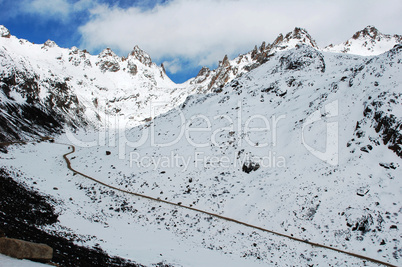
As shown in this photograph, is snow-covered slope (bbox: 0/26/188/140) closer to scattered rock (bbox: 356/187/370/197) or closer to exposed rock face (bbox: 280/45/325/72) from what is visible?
exposed rock face (bbox: 280/45/325/72)

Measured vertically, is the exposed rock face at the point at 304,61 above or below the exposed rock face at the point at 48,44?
below

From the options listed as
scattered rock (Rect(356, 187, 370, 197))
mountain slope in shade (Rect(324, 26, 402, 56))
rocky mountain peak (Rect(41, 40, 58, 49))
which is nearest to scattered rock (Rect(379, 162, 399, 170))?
scattered rock (Rect(356, 187, 370, 197))

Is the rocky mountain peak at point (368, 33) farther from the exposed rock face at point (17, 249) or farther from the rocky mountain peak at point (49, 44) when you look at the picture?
the rocky mountain peak at point (49, 44)

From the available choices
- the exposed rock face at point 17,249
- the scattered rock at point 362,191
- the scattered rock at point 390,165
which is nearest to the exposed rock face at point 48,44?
the exposed rock face at point 17,249

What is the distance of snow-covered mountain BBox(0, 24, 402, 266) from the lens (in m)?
14.3

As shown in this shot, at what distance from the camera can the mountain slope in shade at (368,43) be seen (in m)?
107

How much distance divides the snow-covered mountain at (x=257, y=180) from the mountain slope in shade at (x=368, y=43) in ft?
288

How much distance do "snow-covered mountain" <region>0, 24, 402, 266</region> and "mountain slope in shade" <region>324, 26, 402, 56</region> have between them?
87877 mm

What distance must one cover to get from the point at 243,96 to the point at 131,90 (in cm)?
15579

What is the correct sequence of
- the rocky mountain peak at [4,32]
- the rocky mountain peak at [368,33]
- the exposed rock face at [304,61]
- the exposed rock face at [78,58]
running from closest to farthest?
the exposed rock face at [304,61], the rocky mountain peak at [368,33], the rocky mountain peak at [4,32], the exposed rock face at [78,58]

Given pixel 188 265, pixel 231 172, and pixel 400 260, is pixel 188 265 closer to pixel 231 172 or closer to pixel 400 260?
pixel 400 260

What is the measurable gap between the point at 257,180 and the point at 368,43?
409 feet

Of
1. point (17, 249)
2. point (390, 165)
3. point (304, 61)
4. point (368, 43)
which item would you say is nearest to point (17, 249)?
point (17, 249)

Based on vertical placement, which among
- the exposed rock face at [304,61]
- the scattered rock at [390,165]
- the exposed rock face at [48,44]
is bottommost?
the scattered rock at [390,165]
